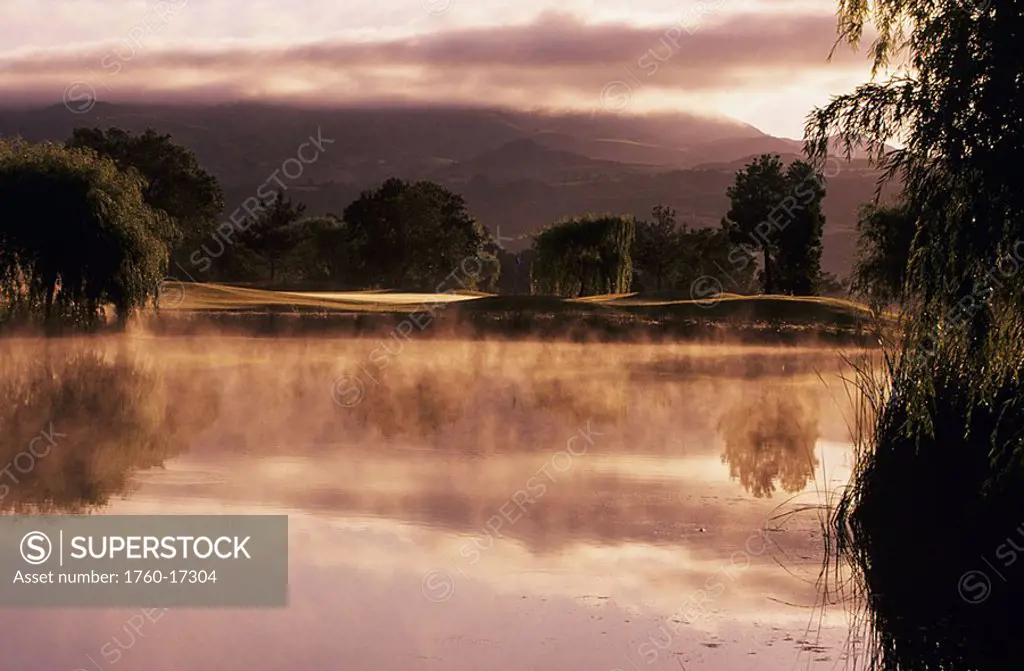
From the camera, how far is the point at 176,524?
1336cm

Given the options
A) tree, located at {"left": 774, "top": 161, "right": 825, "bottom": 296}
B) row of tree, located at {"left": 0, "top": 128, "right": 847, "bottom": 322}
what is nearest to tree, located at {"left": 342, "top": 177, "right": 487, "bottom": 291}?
row of tree, located at {"left": 0, "top": 128, "right": 847, "bottom": 322}

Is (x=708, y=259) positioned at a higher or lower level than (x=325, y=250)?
higher

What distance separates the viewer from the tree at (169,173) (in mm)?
98312

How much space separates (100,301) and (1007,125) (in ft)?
89.3

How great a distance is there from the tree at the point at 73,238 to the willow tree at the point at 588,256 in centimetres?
3972

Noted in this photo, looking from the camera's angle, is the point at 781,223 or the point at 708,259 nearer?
the point at 781,223

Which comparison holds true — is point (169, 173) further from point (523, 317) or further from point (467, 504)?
point (467, 504)

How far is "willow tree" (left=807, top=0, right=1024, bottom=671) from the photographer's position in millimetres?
11922

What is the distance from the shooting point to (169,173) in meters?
99.1

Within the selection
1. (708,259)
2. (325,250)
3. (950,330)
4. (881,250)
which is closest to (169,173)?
(325,250)

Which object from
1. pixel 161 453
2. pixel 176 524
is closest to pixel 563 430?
pixel 161 453

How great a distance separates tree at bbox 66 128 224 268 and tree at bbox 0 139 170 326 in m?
61.5

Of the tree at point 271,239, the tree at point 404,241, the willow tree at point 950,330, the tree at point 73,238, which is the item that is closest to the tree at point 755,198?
the tree at point 404,241

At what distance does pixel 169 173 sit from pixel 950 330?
91317mm
